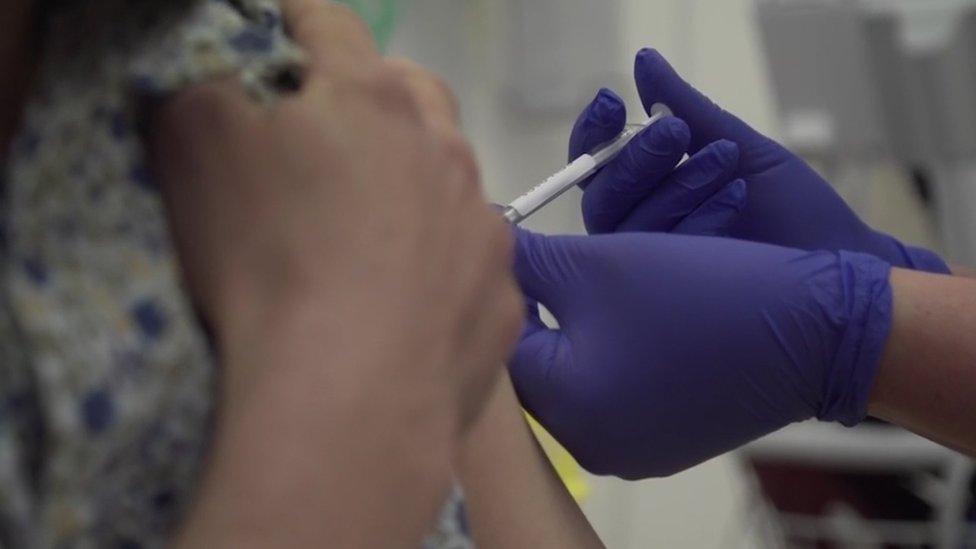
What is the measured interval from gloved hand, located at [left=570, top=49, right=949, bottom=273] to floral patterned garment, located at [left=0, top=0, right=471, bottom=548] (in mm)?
610

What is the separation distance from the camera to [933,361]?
814mm

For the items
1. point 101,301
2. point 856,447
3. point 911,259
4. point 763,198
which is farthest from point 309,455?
point 856,447

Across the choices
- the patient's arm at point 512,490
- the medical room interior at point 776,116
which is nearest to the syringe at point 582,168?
the patient's arm at point 512,490

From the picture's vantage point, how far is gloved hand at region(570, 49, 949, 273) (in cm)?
98

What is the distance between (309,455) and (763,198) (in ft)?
2.52

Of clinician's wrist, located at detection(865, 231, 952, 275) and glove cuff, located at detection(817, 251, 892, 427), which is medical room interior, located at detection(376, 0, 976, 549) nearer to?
clinician's wrist, located at detection(865, 231, 952, 275)

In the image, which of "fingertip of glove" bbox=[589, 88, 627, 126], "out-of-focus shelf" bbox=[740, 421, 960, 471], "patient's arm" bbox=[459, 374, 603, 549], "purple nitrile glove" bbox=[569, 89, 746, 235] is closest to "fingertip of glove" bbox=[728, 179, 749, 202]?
"purple nitrile glove" bbox=[569, 89, 746, 235]

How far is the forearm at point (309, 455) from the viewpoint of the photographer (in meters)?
0.35

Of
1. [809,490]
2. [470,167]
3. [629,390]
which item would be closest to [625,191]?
[629,390]

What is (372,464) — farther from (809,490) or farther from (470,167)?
(809,490)

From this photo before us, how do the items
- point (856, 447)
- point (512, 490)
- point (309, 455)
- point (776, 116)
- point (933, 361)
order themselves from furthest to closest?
point (776, 116), point (856, 447), point (933, 361), point (512, 490), point (309, 455)

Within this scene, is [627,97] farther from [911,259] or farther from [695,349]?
[695,349]

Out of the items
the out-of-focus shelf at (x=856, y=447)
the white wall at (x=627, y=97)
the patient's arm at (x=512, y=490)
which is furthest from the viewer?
the white wall at (x=627, y=97)

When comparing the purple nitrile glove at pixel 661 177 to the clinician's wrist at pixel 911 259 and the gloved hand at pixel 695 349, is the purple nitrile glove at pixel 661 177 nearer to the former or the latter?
the gloved hand at pixel 695 349
